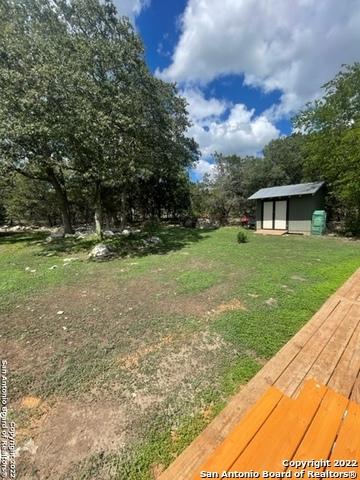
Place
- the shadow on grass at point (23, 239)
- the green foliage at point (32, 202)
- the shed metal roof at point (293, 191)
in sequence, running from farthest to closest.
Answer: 1. the green foliage at point (32, 202)
2. the shed metal roof at point (293, 191)
3. the shadow on grass at point (23, 239)

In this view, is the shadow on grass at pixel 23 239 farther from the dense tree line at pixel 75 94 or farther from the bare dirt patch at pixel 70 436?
the bare dirt patch at pixel 70 436

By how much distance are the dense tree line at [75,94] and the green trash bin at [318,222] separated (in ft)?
28.3

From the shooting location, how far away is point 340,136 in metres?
10.8

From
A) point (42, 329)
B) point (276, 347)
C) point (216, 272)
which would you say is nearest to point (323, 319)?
point (276, 347)

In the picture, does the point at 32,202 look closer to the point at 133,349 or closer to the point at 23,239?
the point at 23,239

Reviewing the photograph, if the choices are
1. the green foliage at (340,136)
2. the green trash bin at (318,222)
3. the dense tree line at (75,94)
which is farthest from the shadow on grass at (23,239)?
the green foliage at (340,136)

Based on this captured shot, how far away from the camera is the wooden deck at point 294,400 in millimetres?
1425

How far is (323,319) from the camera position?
310 centimetres

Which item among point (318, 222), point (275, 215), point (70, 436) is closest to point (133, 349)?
point (70, 436)

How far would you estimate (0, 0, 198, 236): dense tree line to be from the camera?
6.88 metres

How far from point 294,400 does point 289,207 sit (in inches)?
502

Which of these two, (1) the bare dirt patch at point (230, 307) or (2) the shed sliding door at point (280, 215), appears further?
(2) the shed sliding door at point (280, 215)

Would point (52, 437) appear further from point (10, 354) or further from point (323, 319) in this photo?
point (323, 319)

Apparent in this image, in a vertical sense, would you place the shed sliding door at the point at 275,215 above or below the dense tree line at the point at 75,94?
below
